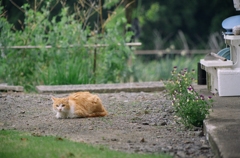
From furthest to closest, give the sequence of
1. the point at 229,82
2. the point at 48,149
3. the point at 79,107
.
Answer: the point at 229,82, the point at 79,107, the point at 48,149

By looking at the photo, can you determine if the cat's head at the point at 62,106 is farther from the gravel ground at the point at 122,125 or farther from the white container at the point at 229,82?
the white container at the point at 229,82

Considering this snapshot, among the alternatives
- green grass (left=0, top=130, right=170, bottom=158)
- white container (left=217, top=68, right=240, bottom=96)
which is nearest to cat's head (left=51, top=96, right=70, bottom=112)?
green grass (left=0, top=130, right=170, bottom=158)

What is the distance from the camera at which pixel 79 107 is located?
8531 millimetres

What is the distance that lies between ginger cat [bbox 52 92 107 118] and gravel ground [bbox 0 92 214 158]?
127 mm

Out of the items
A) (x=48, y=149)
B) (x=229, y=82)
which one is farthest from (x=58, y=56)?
(x=48, y=149)

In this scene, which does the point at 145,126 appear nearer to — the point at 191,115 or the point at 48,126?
the point at 191,115

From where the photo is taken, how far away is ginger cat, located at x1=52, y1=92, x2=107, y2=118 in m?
8.48

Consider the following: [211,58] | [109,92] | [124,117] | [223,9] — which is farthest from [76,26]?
[223,9]

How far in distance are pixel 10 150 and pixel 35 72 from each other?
24.4 feet

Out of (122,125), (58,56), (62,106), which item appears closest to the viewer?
(122,125)

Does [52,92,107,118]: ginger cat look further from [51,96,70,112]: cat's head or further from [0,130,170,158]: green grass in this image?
[0,130,170,158]: green grass

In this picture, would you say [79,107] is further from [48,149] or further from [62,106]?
[48,149]

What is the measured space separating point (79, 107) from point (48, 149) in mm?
2166

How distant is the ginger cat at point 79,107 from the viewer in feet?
27.8
